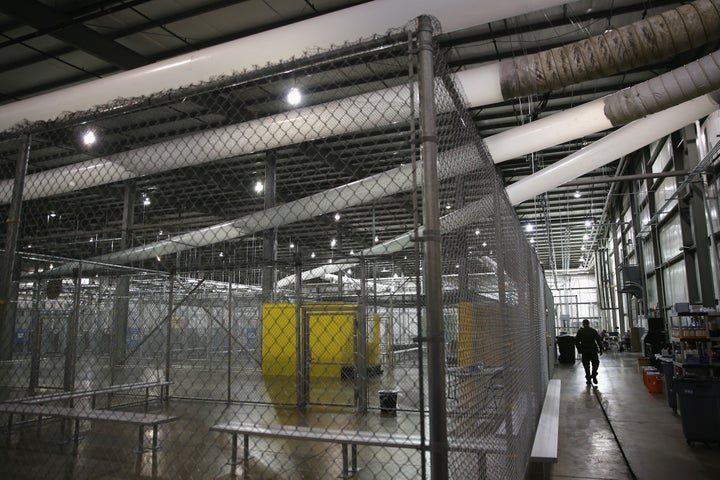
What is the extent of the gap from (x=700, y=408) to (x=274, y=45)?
7.10m

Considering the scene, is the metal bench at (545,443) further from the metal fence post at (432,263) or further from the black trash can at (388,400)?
the metal fence post at (432,263)

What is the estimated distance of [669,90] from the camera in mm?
6941

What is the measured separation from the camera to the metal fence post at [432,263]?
1753mm

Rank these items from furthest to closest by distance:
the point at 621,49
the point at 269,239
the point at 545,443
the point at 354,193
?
1. the point at 269,239
2. the point at 354,193
3. the point at 621,49
4. the point at 545,443

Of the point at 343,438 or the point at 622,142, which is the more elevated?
the point at 622,142

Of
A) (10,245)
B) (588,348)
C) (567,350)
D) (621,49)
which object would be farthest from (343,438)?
(567,350)

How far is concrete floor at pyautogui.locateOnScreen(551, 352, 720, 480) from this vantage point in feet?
18.0

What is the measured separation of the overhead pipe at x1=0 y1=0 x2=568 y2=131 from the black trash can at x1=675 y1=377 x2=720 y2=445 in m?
5.09

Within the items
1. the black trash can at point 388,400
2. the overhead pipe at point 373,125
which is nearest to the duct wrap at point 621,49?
the overhead pipe at point 373,125

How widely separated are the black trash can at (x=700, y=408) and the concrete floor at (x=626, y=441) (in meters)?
0.19

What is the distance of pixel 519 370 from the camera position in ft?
14.1

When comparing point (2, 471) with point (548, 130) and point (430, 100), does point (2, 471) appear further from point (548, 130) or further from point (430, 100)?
point (548, 130)

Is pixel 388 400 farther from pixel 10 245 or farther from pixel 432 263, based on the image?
pixel 432 263

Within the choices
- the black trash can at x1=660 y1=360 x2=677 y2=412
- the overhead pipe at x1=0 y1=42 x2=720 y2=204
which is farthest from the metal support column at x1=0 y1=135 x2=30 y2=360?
the black trash can at x1=660 y1=360 x2=677 y2=412
